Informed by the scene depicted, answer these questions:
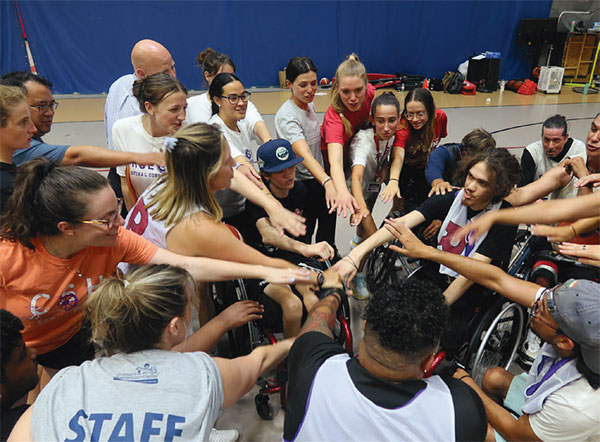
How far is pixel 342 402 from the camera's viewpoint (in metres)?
1.13

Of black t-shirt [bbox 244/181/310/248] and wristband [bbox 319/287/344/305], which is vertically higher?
black t-shirt [bbox 244/181/310/248]

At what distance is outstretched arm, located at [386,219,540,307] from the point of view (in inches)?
71.8

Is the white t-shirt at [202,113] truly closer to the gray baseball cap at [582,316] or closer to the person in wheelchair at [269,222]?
the person in wheelchair at [269,222]

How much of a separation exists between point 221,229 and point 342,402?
0.88m

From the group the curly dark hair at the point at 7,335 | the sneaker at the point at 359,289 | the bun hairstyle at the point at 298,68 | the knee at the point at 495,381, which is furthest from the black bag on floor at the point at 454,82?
the curly dark hair at the point at 7,335

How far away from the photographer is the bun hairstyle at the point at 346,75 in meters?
2.71

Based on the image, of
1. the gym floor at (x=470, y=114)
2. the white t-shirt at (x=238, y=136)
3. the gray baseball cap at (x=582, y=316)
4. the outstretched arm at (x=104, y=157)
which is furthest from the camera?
the gym floor at (x=470, y=114)

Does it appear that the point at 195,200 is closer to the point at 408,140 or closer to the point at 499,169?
the point at 499,169

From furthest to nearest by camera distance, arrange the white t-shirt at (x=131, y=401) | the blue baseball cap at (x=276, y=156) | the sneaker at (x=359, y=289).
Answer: the sneaker at (x=359, y=289)
the blue baseball cap at (x=276, y=156)
the white t-shirt at (x=131, y=401)

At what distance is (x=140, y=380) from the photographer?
3.77 feet

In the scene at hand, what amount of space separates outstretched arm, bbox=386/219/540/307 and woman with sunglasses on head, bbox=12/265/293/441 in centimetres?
109

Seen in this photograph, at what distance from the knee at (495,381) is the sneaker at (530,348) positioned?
45 cm

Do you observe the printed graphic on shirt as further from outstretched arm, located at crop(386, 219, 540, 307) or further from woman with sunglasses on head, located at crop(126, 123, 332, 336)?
outstretched arm, located at crop(386, 219, 540, 307)

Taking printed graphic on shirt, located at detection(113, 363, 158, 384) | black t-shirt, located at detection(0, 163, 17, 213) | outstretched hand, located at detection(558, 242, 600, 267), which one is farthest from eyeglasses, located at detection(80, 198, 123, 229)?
outstretched hand, located at detection(558, 242, 600, 267)
